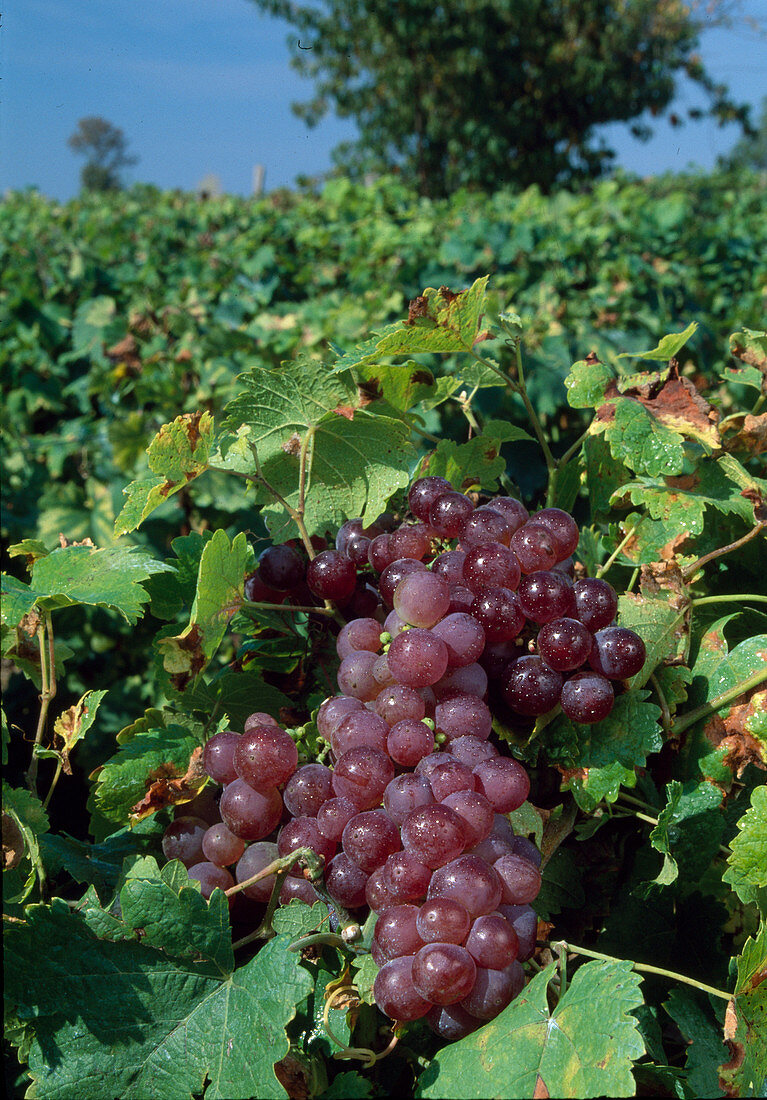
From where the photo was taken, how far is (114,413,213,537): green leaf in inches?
32.3

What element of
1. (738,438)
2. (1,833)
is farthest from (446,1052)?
(738,438)

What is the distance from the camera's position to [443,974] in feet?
1.95

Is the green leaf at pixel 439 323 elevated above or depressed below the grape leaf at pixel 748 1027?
above

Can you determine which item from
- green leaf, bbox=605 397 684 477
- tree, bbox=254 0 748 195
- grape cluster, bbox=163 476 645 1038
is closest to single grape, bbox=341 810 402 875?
grape cluster, bbox=163 476 645 1038

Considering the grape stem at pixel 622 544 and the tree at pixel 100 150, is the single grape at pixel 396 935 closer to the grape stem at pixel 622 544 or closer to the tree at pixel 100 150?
→ the grape stem at pixel 622 544

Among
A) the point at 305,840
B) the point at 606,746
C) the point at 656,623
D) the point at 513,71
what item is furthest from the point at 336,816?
the point at 513,71

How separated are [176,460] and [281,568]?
16cm

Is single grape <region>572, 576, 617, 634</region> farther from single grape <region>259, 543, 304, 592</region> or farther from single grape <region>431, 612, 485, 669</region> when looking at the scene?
single grape <region>259, 543, 304, 592</region>

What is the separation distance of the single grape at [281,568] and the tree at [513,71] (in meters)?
20.3

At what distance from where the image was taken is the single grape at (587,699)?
72 centimetres

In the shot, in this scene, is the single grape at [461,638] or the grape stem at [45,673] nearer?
the single grape at [461,638]

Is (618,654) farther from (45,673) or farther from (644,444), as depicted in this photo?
(45,673)

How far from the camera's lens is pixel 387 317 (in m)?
3.64

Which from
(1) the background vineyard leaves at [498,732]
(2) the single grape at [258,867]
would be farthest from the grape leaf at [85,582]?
(2) the single grape at [258,867]
